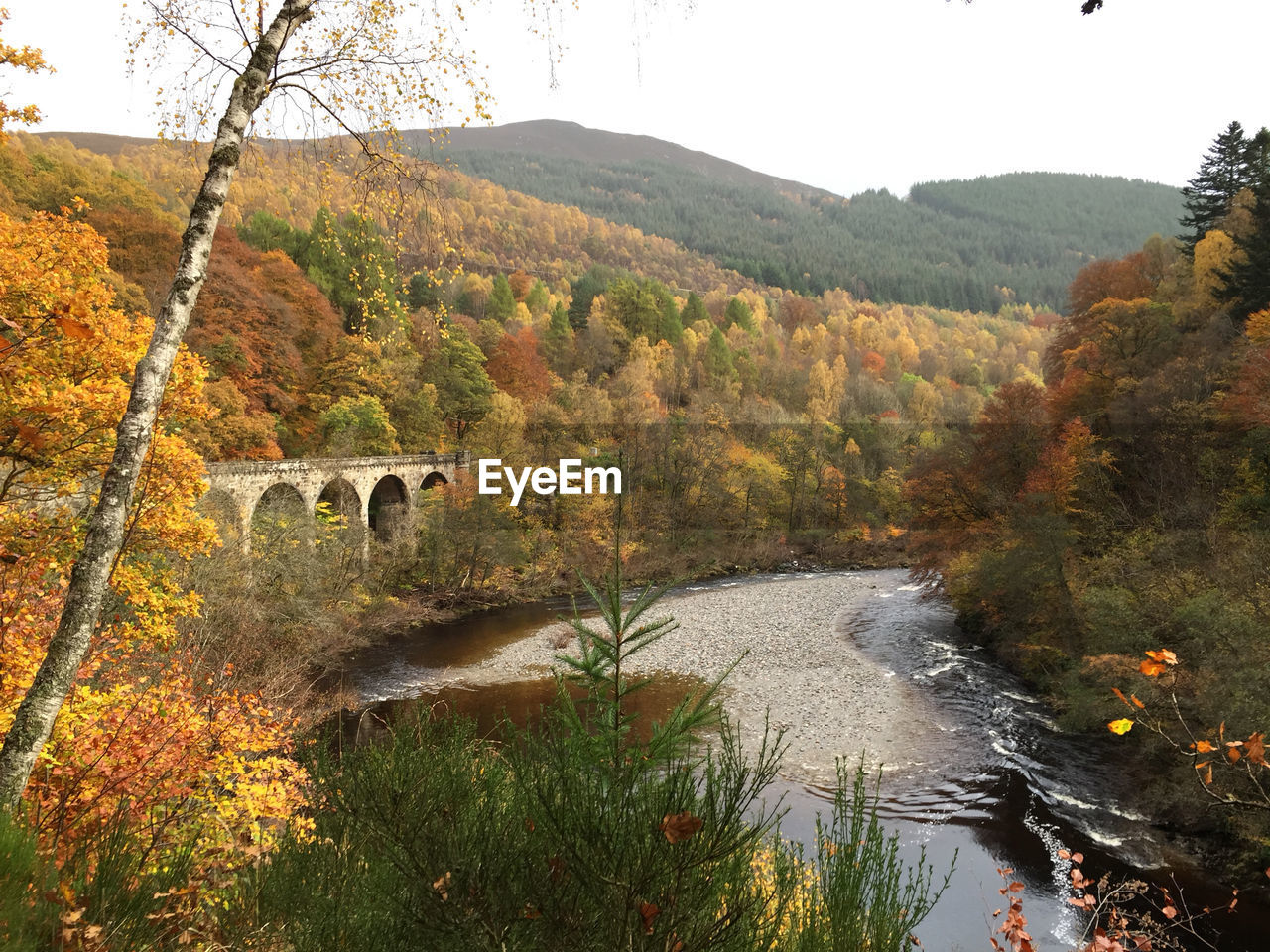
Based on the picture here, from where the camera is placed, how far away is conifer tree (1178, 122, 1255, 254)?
1058 inches

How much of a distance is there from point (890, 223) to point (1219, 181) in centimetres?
13407

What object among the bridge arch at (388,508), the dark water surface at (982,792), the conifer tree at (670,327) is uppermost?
the conifer tree at (670,327)

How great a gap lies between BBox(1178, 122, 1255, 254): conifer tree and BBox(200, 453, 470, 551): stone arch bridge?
32462 millimetres

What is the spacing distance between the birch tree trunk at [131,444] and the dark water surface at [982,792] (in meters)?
2.67

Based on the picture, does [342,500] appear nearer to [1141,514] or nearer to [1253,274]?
[1141,514]

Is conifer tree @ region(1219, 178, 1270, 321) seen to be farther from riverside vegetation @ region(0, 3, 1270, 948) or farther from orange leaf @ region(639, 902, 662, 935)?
orange leaf @ region(639, 902, 662, 935)

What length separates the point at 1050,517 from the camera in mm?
16641

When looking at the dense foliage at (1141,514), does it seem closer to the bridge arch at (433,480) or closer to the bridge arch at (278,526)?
the bridge arch at (278,526)

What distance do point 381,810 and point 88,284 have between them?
7938 millimetres

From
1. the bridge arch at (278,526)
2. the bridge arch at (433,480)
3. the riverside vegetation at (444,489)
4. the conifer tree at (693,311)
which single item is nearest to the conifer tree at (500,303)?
the riverside vegetation at (444,489)

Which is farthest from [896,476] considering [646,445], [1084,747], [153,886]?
[153,886]

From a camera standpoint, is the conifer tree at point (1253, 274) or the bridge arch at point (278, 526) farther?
the conifer tree at point (1253, 274)

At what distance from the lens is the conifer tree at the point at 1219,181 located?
26.9 metres

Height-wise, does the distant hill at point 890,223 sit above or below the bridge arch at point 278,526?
above
